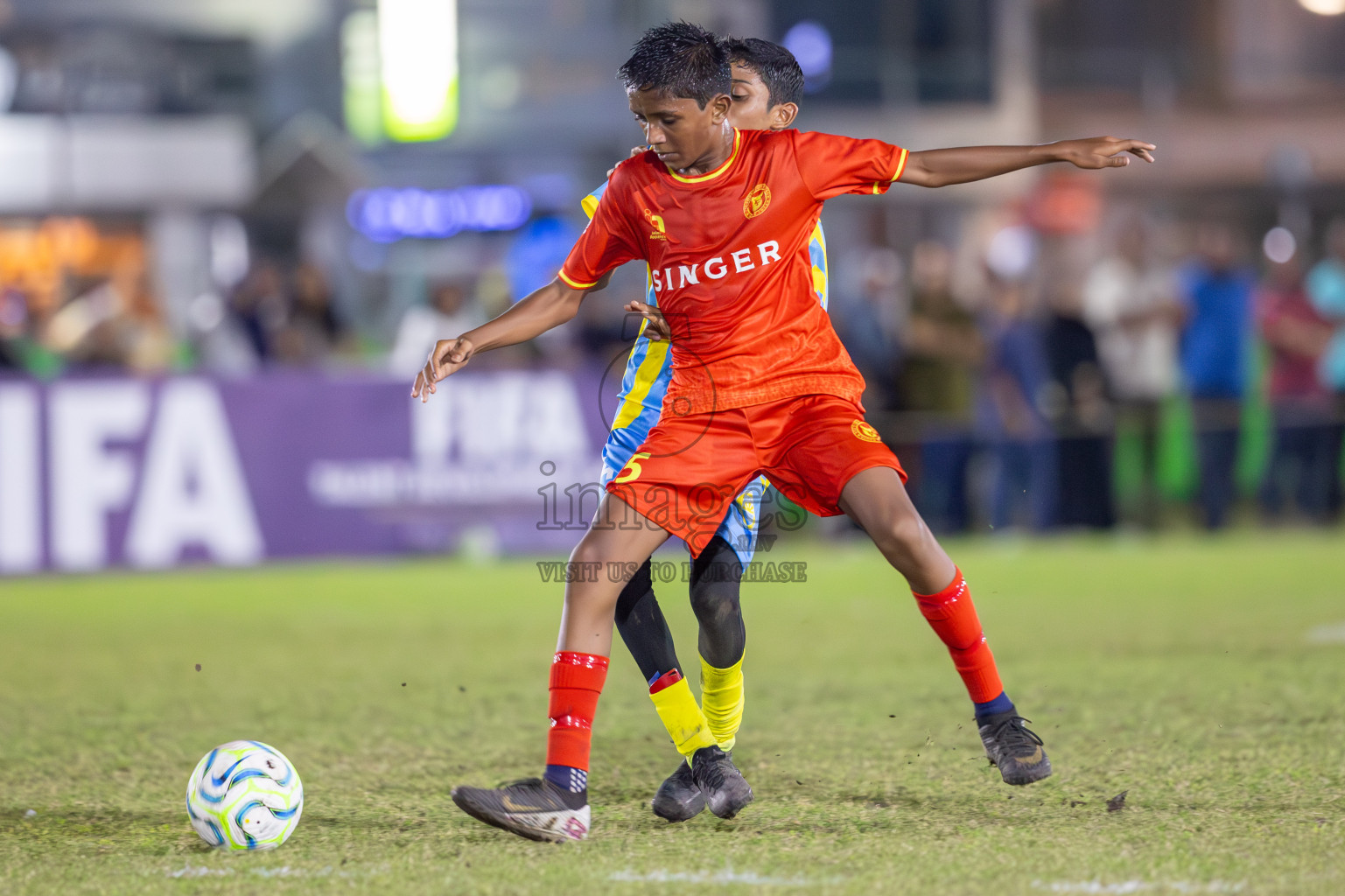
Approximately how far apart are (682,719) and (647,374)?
97cm

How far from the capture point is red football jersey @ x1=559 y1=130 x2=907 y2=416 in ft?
13.0

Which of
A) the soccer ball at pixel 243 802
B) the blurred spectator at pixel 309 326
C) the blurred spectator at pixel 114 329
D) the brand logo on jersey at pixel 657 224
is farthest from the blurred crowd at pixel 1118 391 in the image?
the soccer ball at pixel 243 802

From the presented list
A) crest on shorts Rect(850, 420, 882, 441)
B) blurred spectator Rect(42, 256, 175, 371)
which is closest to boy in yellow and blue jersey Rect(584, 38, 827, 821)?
crest on shorts Rect(850, 420, 882, 441)

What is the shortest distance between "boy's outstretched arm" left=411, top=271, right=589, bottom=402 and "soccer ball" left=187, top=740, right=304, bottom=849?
3.38 feet

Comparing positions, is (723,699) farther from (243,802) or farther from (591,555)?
(243,802)

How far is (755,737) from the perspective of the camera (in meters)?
5.16

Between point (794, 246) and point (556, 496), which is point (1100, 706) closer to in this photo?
point (794, 246)

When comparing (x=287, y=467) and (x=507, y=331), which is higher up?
Answer: (x=507, y=331)

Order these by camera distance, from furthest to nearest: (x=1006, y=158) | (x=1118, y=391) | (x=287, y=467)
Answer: (x=1118, y=391) → (x=287, y=467) → (x=1006, y=158)

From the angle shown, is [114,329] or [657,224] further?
[114,329]

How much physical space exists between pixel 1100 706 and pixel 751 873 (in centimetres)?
245

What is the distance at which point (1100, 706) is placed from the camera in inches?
217

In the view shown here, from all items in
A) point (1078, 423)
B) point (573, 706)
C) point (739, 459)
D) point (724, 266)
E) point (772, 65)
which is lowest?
point (573, 706)

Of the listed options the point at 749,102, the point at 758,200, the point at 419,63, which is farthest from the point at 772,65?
the point at 419,63
